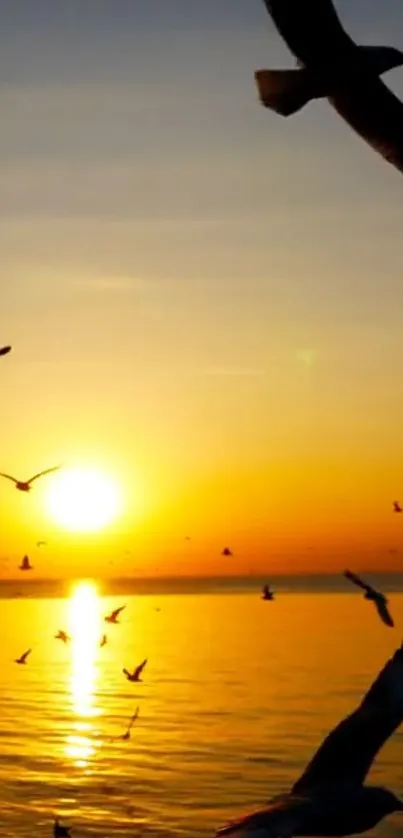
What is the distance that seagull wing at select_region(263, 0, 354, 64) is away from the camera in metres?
4.04

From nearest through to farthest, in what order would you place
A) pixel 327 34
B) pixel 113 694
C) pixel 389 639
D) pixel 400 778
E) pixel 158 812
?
1. pixel 327 34
2. pixel 158 812
3. pixel 400 778
4. pixel 113 694
5. pixel 389 639

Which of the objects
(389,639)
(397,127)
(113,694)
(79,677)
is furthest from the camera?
(389,639)

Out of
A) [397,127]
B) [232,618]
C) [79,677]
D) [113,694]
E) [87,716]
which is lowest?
[232,618]

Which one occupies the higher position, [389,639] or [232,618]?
[389,639]

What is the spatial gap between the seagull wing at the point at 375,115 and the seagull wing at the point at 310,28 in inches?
9.8

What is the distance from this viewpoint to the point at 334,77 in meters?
4.40

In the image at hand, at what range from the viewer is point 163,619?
5502 inches

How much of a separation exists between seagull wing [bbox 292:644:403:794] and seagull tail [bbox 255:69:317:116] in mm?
1901

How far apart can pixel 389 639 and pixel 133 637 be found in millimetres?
32174

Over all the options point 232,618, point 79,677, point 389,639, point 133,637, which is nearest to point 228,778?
point 79,677

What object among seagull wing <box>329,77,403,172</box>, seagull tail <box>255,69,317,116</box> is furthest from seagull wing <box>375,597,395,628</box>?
seagull tail <box>255,69,317,116</box>

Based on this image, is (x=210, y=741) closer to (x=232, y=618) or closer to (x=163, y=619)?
(x=232, y=618)

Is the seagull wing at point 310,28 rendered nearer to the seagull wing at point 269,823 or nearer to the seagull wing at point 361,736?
the seagull wing at point 361,736

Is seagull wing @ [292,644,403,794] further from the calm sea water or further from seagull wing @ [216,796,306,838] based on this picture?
the calm sea water
